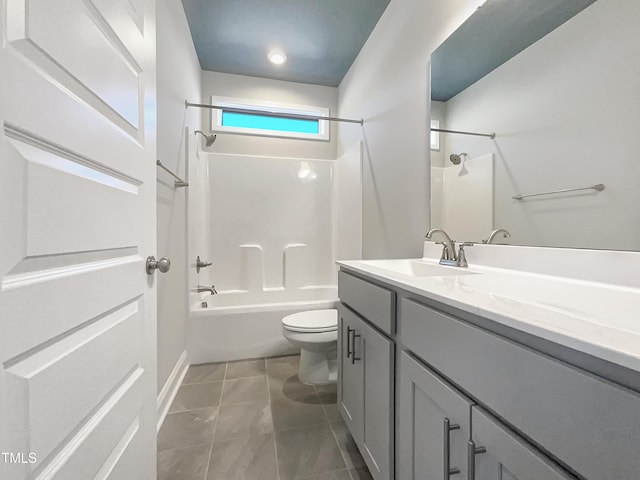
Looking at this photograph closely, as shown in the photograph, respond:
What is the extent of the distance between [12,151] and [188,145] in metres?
1.97

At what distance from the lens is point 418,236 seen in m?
1.60

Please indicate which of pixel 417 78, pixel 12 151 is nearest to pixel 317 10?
pixel 417 78

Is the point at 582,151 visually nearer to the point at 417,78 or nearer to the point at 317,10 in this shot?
the point at 417,78

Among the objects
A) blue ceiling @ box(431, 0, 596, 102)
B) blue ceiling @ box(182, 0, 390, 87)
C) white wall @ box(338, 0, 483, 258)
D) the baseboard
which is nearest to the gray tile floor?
the baseboard

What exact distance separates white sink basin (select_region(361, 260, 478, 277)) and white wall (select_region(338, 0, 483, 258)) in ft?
0.80

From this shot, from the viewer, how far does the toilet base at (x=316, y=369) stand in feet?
6.10

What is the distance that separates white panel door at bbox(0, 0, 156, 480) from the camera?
42 cm

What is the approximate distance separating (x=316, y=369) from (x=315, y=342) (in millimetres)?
258

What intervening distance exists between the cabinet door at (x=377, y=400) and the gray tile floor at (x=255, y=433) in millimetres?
251

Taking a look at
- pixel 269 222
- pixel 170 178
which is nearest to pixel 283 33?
pixel 170 178

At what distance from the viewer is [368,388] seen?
3.52 feet

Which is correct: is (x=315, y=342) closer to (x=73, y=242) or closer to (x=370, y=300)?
(x=370, y=300)

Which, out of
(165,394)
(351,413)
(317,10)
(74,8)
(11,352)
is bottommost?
(165,394)

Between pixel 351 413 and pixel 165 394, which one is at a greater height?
pixel 351 413
